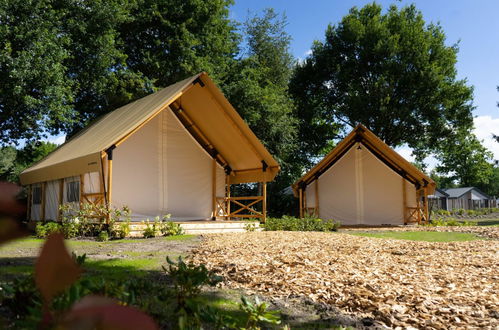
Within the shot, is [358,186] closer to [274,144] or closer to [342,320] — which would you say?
[274,144]

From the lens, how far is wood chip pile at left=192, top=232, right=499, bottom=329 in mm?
4023

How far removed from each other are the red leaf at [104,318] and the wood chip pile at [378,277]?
3.75 m

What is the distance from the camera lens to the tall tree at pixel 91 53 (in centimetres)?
1504

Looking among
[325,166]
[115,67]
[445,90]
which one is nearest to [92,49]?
[115,67]

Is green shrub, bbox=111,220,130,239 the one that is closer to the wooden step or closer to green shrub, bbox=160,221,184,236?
the wooden step

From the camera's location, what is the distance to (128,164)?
13242mm

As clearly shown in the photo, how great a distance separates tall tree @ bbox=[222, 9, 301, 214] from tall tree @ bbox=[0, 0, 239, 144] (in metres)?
1.32

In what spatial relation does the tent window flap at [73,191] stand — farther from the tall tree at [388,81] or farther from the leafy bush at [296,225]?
the tall tree at [388,81]

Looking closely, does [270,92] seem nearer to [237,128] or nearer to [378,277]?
[237,128]

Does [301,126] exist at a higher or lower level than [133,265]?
higher

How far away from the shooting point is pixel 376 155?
1870 centimetres

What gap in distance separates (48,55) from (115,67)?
4.70 meters

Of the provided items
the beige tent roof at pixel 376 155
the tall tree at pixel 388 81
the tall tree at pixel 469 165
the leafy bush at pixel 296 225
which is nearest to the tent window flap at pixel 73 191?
the leafy bush at pixel 296 225

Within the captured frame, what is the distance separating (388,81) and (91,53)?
59.0ft
